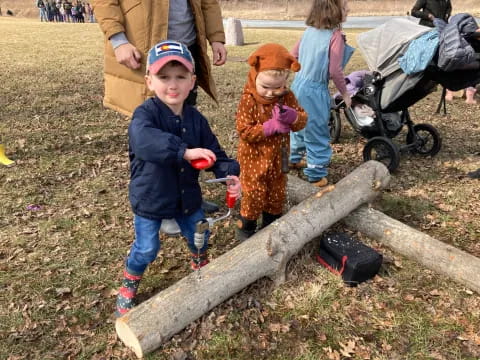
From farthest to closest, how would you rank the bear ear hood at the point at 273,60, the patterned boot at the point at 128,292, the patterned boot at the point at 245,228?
the patterned boot at the point at 245,228
the bear ear hood at the point at 273,60
the patterned boot at the point at 128,292

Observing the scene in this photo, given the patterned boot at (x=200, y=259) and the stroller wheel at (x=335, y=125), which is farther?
the stroller wheel at (x=335, y=125)

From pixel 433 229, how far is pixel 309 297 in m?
1.97

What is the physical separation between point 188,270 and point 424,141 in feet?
14.8

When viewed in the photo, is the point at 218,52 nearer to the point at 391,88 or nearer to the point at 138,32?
the point at 138,32

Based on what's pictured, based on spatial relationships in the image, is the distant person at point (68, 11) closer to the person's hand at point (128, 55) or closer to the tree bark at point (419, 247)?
the person's hand at point (128, 55)

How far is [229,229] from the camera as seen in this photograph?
4.52m

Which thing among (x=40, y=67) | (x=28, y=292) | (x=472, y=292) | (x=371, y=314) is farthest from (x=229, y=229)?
(x=40, y=67)

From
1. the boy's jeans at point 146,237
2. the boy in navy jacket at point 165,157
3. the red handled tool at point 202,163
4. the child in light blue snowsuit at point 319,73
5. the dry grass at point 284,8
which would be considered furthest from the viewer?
the dry grass at point 284,8

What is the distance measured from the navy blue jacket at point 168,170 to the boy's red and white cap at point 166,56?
27cm

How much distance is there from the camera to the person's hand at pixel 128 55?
3.24 metres

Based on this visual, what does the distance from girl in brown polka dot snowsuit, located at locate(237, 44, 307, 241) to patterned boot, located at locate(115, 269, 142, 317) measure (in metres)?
1.31

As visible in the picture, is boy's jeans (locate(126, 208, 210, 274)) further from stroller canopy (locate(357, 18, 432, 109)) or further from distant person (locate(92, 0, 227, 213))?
stroller canopy (locate(357, 18, 432, 109))

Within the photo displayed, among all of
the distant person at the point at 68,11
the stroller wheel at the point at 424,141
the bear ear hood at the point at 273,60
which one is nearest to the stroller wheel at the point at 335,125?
the stroller wheel at the point at 424,141

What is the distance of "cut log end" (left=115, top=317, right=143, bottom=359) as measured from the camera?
278 centimetres
